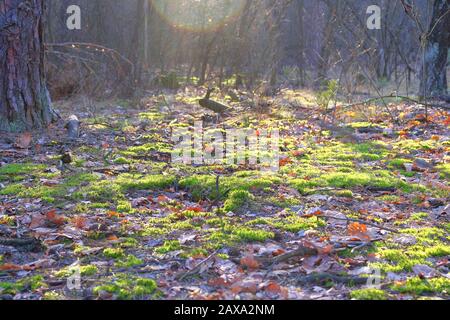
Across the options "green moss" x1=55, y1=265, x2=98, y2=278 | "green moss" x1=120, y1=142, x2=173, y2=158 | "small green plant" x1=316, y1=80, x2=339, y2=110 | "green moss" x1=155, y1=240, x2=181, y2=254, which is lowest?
"green moss" x1=55, y1=265, x2=98, y2=278

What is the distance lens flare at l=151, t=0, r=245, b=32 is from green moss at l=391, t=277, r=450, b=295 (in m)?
14.8

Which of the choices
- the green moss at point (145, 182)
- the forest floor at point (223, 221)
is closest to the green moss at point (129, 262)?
the forest floor at point (223, 221)

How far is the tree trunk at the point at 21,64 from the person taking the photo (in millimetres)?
7781

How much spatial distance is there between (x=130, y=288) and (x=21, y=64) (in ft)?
18.4

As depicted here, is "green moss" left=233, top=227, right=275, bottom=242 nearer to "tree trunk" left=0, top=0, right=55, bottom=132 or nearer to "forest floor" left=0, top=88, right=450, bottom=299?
"forest floor" left=0, top=88, right=450, bottom=299

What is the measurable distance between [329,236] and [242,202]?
1065 millimetres

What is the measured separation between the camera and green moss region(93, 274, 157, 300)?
3195 millimetres

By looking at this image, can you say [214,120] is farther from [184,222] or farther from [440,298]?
[440,298]

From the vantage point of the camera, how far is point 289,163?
659cm

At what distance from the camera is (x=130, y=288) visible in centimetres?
328

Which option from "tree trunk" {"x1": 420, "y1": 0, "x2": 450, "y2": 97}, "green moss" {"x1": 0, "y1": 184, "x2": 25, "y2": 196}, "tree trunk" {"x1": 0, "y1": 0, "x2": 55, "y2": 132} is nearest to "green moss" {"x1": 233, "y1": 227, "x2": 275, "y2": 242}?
"green moss" {"x1": 0, "y1": 184, "x2": 25, "y2": 196}

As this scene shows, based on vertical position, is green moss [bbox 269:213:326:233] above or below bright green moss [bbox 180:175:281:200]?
below

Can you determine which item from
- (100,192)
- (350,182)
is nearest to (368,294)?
(350,182)

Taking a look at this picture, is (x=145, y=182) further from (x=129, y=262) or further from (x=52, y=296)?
(x=52, y=296)
